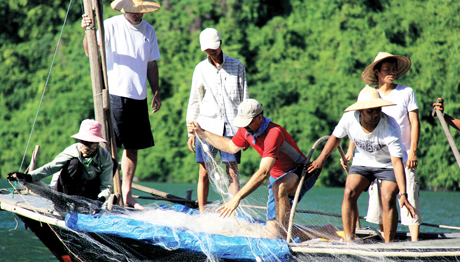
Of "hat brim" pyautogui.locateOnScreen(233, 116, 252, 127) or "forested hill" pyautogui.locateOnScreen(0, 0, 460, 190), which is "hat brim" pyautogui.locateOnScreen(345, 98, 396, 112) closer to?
"hat brim" pyautogui.locateOnScreen(233, 116, 252, 127)

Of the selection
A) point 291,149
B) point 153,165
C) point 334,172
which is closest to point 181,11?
point 153,165

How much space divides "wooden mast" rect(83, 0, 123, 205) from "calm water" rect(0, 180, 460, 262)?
1026 mm

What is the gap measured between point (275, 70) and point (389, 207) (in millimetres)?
12962

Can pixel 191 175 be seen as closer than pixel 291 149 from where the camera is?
No

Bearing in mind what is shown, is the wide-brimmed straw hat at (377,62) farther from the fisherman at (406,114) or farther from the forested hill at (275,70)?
the forested hill at (275,70)

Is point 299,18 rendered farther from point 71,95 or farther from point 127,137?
point 127,137

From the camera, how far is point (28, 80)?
60.2 ft

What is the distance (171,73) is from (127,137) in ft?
40.2

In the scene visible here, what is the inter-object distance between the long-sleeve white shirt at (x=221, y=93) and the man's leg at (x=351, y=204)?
1.26m

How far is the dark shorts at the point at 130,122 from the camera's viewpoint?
473cm

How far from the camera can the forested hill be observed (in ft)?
48.4

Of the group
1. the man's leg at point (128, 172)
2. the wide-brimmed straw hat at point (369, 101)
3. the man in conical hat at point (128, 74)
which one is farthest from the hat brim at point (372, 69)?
the man's leg at point (128, 172)

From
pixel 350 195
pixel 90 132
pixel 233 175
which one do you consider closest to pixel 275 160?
pixel 350 195

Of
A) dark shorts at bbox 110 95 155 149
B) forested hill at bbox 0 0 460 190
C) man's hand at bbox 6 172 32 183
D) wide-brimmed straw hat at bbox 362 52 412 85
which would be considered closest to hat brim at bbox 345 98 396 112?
wide-brimmed straw hat at bbox 362 52 412 85
